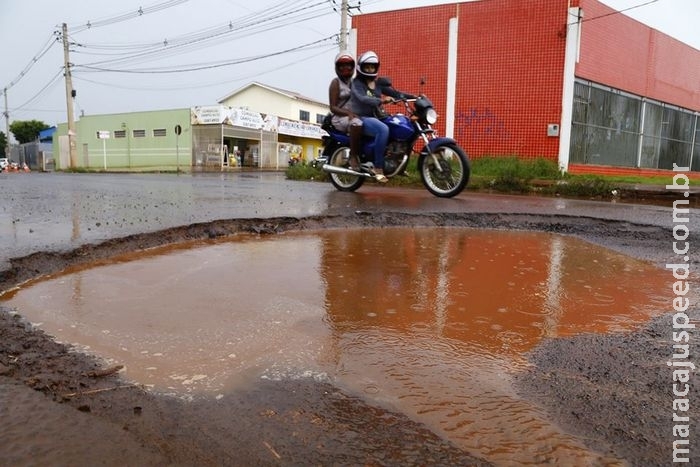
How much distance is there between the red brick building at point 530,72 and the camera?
515 inches

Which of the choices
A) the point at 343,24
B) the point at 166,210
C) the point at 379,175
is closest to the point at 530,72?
the point at 343,24

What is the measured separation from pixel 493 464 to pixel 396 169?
6.03 m

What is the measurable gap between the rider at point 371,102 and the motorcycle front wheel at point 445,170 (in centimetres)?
67

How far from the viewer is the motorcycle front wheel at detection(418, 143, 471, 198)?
22.1 ft

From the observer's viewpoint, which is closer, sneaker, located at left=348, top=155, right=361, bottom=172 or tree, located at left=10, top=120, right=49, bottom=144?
sneaker, located at left=348, top=155, right=361, bottom=172

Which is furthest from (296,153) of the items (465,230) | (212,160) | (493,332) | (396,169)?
(493,332)

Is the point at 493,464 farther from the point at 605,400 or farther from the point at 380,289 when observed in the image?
the point at 380,289

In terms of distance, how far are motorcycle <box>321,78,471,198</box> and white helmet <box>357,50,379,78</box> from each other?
0.26 metres

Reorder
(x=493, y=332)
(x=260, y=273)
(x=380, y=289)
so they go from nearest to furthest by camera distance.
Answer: (x=493, y=332) < (x=380, y=289) < (x=260, y=273)

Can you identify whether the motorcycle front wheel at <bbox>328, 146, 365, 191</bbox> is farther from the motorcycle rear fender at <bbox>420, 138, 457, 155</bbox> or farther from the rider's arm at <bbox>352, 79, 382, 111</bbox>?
the motorcycle rear fender at <bbox>420, 138, 457, 155</bbox>

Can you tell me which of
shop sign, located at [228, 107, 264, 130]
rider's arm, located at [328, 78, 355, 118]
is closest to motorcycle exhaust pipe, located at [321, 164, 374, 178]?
rider's arm, located at [328, 78, 355, 118]

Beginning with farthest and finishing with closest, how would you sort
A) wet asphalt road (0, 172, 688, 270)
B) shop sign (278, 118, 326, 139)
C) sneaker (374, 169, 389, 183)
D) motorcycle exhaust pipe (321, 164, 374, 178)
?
shop sign (278, 118, 326, 139) < motorcycle exhaust pipe (321, 164, 374, 178) < sneaker (374, 169, 389, 183) < wet asphalt road (0, 172, 688, 270)

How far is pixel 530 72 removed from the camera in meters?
13.4

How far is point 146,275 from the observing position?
2861mm
